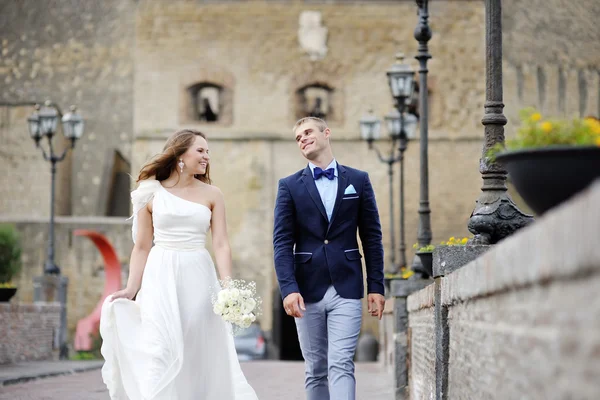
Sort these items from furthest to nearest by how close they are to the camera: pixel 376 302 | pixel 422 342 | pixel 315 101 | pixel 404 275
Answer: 1. pixel 315 101
2. pixel 404 275
3. pixel 422 342
4. pixel 376 302

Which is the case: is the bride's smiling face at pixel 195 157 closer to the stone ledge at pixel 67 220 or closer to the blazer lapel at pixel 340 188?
the blazer lapel at pixel 340 188

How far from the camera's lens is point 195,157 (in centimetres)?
664

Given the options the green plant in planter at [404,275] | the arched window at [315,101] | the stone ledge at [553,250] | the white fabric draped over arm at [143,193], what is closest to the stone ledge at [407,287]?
the green plant in planter at [404,275]

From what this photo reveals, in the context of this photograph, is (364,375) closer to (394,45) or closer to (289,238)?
(289,238)

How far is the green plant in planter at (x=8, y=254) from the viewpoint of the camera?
2494 cm

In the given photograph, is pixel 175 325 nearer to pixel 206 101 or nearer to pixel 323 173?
pixel 323 173

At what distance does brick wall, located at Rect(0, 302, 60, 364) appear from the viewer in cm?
1725

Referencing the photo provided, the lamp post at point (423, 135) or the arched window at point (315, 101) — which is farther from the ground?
the arched window at point (315, 101)

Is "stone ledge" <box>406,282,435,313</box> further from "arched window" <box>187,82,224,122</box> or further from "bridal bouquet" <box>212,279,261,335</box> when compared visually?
"arched window" <box>187,82,224,122</box>

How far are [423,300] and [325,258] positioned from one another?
7.99 ft

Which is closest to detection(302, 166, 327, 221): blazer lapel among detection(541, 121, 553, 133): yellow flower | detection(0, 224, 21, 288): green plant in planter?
detection(541, 121, 553, 133): yellow flower

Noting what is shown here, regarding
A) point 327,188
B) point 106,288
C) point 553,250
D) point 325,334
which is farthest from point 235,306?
point 106,288

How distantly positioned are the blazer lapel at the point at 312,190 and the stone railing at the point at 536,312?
2.85 feet

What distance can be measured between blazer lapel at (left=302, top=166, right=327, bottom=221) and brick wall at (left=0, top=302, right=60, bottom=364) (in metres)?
11.7
